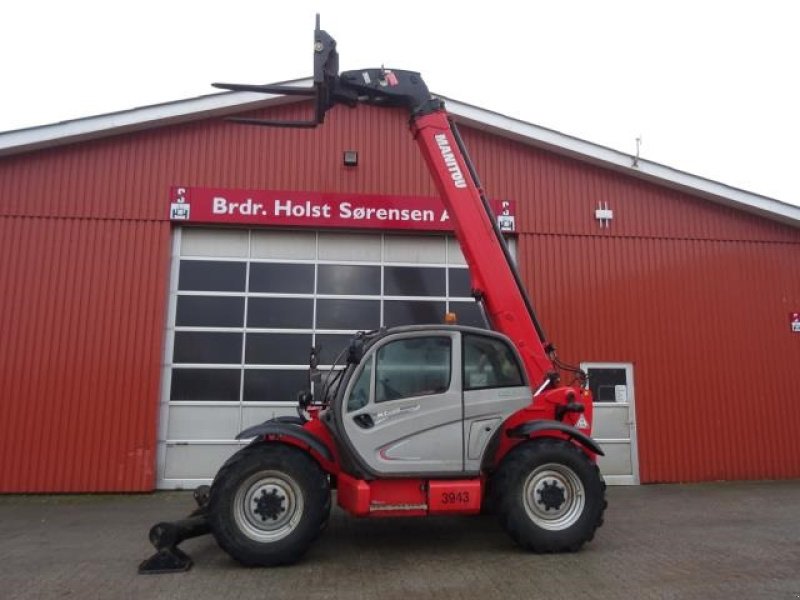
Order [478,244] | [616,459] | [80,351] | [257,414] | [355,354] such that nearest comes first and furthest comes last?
[355,354], [478,244], [80,351], [257,414], [616,459]

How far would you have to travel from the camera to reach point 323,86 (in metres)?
7.21

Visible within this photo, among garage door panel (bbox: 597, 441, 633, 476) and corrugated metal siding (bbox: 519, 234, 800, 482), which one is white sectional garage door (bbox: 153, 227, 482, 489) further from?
garage door panel (bbox: 597, 441, 633, 476)

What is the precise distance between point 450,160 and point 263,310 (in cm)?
491

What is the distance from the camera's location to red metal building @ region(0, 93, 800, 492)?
10117mm

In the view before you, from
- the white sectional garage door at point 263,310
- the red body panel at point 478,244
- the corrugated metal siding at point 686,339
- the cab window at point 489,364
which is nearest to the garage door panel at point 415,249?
the white sectional garage door at point 263,310

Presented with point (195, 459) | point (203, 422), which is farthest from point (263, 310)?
point (195, 459)

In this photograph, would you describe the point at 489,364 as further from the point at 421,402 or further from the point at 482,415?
the point at 421,402

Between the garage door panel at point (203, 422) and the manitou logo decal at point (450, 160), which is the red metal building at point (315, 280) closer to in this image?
the garage door panel at point (203, 422)

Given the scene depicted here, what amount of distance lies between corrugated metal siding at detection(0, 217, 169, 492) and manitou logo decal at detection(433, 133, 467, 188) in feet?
18.3

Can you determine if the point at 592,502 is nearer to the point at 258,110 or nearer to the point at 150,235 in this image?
the point at 150,235

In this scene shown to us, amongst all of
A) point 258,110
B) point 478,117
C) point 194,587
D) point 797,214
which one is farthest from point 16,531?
point 797,214

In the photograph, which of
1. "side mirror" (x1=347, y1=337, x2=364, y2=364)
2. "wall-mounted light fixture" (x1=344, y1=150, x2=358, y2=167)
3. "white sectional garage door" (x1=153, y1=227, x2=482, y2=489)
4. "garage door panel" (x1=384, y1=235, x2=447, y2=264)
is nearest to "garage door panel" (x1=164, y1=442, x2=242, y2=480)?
"white sectional garage door" (x1=153, y1=227, x2=482, y2=489)

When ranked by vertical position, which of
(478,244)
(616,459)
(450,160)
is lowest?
(616,459)

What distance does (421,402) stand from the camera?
20.1 feet
